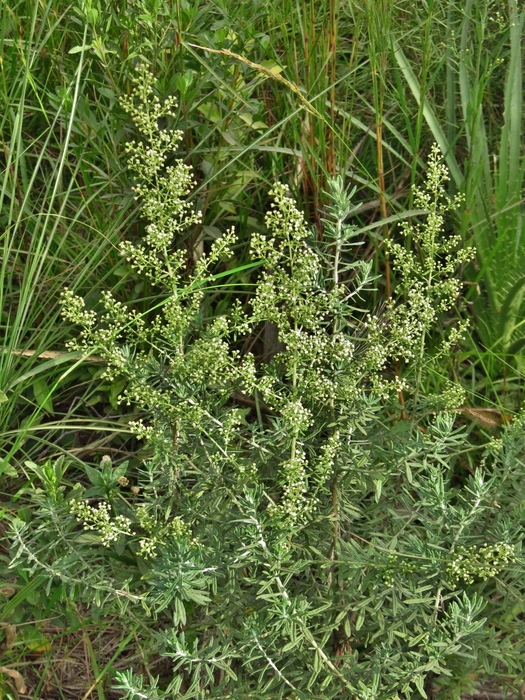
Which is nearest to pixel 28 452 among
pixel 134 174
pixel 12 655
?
pixel 12 655

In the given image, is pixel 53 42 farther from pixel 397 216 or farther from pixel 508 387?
pixel 508 387

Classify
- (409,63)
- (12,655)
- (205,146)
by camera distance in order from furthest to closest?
(409,63) < (205,146) < (12,655)

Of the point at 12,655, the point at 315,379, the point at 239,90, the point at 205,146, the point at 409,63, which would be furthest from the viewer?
the point at 409,63

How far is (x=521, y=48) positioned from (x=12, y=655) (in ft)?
7.73

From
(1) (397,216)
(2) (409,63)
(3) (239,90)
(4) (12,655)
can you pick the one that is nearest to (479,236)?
(1) (397,216)

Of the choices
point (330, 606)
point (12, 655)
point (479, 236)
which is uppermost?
point (479, 236)

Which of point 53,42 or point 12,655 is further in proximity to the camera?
point 53,42

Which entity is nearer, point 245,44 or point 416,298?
point 416,298

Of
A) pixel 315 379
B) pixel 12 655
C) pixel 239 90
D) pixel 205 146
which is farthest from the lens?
pixel 205 146

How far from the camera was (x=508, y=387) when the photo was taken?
8.05 feet

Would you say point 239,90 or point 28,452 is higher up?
point 239,90

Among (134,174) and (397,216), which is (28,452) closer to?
(134,174)

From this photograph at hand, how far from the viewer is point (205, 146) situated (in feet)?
7.91

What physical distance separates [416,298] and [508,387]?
2.87 ft
